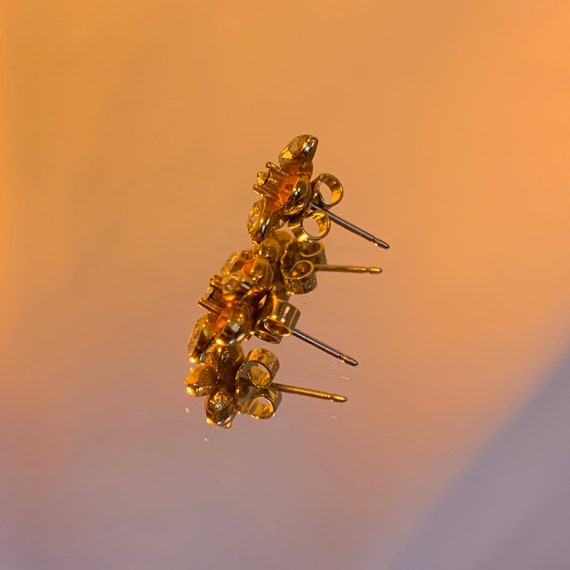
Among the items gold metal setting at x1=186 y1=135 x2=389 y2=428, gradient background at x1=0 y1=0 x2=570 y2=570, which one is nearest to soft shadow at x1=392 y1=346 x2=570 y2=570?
gradient background at x1=0 y1=0 x2=570 y2=570

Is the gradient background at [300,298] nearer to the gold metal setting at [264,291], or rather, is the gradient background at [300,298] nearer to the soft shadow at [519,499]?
the soft shadow at [519,499]

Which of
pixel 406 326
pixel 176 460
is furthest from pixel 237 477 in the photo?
pixel 406 326

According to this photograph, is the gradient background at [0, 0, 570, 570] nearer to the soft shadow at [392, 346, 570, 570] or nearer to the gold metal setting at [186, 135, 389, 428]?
the soft shadow at [392, 346, 570, 570]

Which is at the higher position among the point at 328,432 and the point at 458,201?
the point at 458,201

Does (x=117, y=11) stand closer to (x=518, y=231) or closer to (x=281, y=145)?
(x=281, y=145)

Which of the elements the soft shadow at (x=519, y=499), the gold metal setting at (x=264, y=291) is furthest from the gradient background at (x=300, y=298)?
the gold metal setting at (x=264, y=291)

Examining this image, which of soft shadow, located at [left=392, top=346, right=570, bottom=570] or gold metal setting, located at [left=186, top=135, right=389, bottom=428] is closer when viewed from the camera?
gold metal setting, located at [left=186, top=135, right=389, bottom=428]
